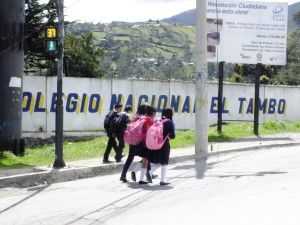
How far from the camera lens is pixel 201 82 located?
16.3 m

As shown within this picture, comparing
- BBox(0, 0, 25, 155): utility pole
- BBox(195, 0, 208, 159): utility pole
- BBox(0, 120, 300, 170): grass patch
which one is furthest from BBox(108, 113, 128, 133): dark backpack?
BBox(0, 0, 25, 155): utility pole

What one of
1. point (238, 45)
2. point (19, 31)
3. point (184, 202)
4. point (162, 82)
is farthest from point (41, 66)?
point (184, 202)

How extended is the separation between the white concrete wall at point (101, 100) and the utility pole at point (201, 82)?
650 centimetres

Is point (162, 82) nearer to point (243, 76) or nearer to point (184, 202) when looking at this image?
point (184, 202)

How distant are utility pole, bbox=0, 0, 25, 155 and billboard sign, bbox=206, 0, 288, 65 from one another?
7790 millimetres

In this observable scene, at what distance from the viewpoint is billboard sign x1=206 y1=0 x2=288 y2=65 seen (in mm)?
21156

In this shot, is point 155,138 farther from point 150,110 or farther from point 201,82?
point 201,82

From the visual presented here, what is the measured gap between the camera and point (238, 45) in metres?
21.6

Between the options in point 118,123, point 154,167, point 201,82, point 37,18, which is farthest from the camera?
point 37,18

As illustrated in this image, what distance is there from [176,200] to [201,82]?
24.2ft

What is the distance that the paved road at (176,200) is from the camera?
8039 millimetres

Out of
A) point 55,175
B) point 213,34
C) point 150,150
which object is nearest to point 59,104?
point 55,175

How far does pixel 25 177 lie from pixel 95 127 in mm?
10109

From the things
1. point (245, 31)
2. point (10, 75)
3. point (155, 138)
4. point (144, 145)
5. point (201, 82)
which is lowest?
point (144, 145)
